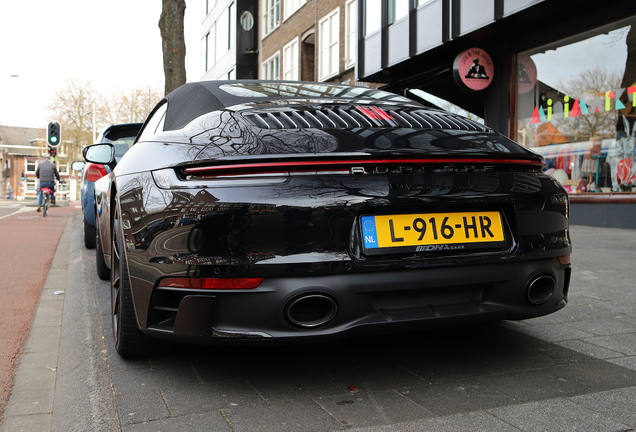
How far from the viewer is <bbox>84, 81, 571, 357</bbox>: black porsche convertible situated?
206cm

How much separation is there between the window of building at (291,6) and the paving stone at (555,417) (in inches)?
956

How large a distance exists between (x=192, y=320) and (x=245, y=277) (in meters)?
0.27

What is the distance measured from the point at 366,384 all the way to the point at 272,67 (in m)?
27.7

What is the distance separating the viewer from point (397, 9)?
14562 millimetres

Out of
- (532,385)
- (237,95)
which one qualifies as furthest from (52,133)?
(532,385)

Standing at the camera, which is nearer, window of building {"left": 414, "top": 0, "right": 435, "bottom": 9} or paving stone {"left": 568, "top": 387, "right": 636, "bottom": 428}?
paving stone {"left": 568, "top": 387, "right": 636, "bottom": 428}

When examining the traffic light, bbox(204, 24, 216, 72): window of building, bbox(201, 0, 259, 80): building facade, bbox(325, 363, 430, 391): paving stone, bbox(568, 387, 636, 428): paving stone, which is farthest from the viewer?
bbox(204, 24, 216, 72): window of building

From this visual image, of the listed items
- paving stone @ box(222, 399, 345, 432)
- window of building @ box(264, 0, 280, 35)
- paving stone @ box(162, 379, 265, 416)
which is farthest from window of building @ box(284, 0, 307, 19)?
paving stone @ box(222, 399, 345, 432)

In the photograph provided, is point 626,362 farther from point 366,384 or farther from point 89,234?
point 89,234

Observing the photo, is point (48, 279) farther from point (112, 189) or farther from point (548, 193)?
point (548, 193)

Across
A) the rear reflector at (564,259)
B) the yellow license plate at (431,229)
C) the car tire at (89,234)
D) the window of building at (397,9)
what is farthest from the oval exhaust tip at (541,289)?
the window of building at (397,9)

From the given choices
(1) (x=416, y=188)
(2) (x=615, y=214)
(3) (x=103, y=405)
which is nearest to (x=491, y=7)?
(2) (x=615, y=214)

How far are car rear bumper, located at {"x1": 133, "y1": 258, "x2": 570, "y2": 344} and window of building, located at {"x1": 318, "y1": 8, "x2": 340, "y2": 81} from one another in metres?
19.6

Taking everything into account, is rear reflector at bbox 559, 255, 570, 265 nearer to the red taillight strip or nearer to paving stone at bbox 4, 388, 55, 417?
the red taillight strip
